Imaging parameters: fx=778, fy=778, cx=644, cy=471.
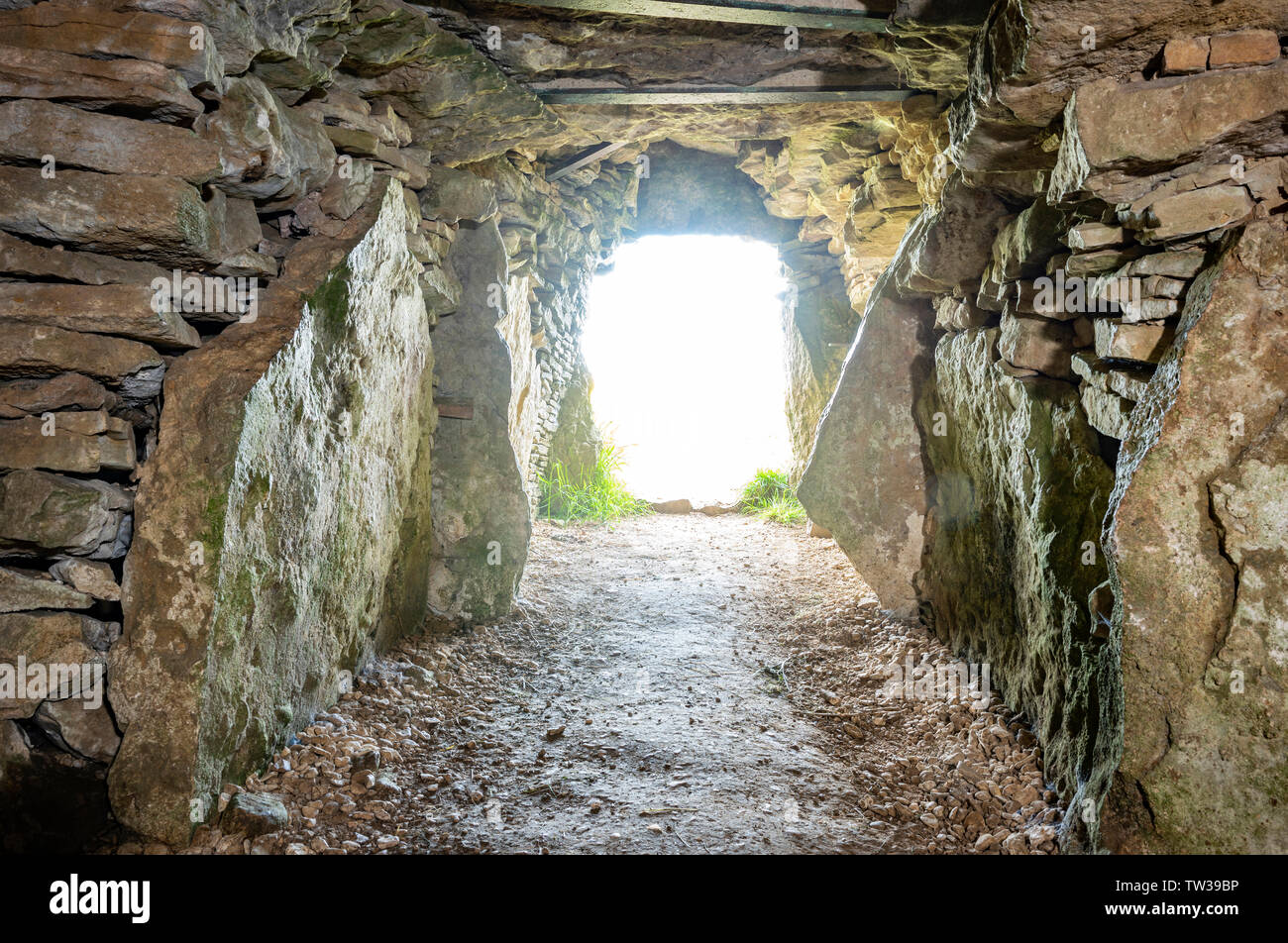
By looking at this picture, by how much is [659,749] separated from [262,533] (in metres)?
1.83

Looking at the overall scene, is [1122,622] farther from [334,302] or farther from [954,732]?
[334,302]

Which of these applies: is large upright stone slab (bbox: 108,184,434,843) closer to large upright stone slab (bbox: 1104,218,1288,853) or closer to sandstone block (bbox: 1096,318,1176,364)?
large upright stone slab (bbox: 1104,218,1288,853)

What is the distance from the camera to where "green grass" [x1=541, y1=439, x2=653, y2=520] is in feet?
28.1

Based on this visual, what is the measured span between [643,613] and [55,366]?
12.4 ft

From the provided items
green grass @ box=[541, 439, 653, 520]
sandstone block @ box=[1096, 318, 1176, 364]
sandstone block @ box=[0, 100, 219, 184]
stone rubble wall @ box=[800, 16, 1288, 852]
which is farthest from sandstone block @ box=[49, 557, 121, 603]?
green grass @ box=[541, 439, 653, 520]

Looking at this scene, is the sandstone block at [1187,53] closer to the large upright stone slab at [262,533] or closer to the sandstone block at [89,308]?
the large upright stone slab at [262,533]

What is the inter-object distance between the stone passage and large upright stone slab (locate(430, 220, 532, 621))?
0.34 metres

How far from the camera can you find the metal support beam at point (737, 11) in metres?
3.41

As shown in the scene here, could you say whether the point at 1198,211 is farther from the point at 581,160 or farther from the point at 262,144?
the point at 581,160

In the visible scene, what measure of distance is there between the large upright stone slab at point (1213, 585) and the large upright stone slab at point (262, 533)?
276 centimetres

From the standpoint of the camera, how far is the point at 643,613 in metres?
5.50

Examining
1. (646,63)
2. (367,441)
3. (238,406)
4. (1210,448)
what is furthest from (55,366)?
(1210,448)
